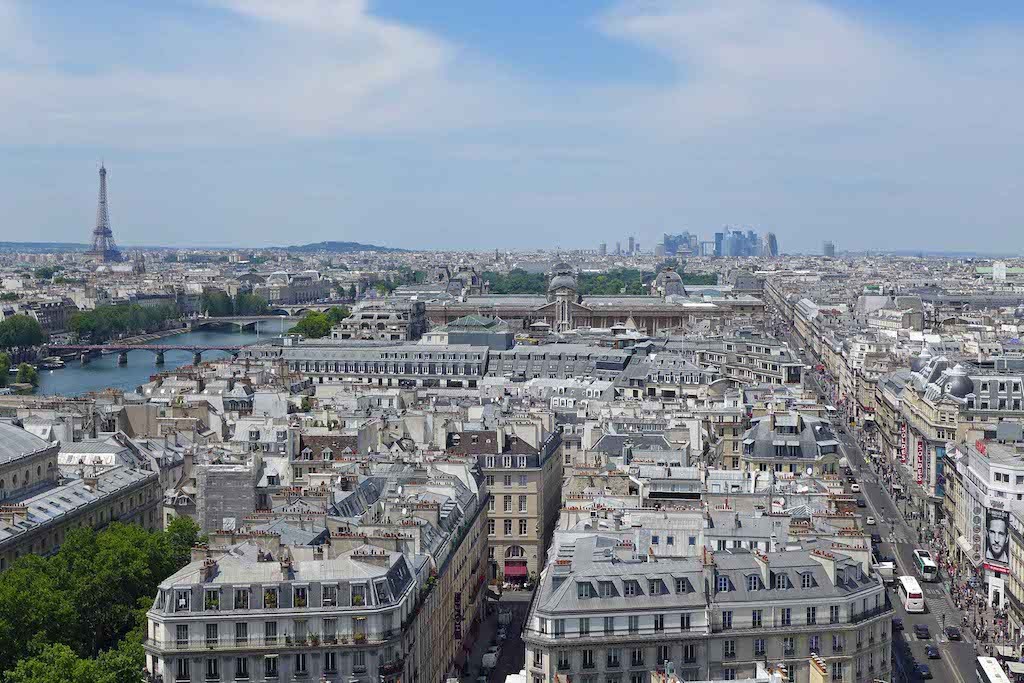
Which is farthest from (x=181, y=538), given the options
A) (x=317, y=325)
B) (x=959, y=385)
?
(x=317, y=325)

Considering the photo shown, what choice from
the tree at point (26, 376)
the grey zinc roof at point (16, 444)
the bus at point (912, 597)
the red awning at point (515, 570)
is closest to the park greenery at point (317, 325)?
the tree at point (26, 376)

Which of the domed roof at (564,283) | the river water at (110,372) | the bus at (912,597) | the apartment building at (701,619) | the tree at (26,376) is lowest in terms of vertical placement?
the river water at (110,372)

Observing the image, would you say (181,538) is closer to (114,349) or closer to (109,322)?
(114,349)

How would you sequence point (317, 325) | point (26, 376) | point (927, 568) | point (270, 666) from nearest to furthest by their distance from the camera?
1. point (270, 666)
2. point (927, 568)
3. point (26, 376)
4. point (317, 325)

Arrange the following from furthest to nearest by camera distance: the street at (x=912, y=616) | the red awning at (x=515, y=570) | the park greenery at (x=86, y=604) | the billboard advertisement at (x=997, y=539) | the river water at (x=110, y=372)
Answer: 1. the river water at (x=110, y=372)
2. the red awning at (x=515, y=570)
3. the billboard advertisement at (x=997, y=539)
4. the street at (x=912, y=616)
5. the park greenery at (x=86, y=604)

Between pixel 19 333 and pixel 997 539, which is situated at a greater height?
pixel 997 539

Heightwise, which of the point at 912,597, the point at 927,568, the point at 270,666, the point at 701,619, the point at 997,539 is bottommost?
the point at 927,568

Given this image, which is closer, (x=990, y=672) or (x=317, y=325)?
(x=990, y=672)

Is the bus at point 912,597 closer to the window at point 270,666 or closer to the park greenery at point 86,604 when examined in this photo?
the park greenery at point 86,604
